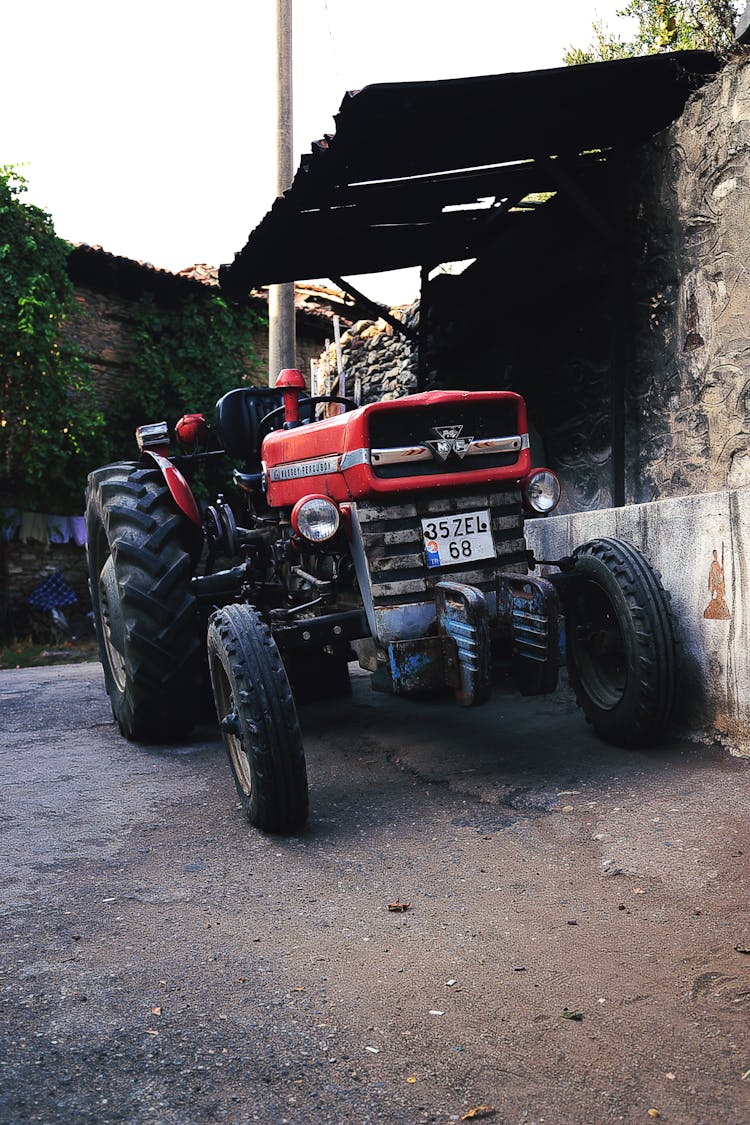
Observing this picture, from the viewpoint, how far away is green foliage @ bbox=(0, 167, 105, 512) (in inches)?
490

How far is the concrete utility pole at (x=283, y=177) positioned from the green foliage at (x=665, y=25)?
309 centimetres

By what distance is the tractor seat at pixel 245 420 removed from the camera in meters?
5.30

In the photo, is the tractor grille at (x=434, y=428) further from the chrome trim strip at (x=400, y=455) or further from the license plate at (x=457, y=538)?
the license plate at (x=457, y=538)

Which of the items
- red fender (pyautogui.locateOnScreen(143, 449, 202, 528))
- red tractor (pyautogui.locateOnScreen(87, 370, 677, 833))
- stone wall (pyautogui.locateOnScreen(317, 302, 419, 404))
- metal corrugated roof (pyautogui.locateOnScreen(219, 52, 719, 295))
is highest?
metal corrugated roof (pyautogui.locateOnScreen(219, 52, 719, 295))

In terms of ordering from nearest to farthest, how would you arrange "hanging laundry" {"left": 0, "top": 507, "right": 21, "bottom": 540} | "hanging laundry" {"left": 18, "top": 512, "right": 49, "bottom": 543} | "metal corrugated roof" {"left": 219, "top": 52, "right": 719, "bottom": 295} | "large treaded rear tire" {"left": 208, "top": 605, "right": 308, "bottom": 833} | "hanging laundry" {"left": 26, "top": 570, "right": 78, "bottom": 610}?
"large treaded rear tire" {"left": 208, "top": 605, "right": 308, "bottom": 833} → "metal corrugated roof" {"left": 219, "top": 52, "right": 719, "bottom": 295} → "hanging laundry" {"left": 0, "top": 507, "right": 21, "bottom": 540} → "hanging laundry" {"left": 18, "top": 512, "right": 49, "bottom": 543} → "hanging laundry" {"left": 26, "top": 570, "right": 78, "bottom": 610}

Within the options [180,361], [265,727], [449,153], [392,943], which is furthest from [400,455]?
[180,361]

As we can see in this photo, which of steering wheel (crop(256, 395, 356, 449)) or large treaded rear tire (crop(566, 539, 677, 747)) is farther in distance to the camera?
steering wheel (crop(256, 395, 356, 449))

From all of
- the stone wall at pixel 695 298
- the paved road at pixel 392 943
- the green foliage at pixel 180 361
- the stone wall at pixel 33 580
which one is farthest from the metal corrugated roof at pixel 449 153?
the green foliage at pixel 180 361

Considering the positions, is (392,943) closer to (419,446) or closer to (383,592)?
(383,592)

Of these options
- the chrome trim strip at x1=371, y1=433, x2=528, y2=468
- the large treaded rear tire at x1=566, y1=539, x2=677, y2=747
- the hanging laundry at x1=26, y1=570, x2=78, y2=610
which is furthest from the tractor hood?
the hanging laundry at x1=26, y1=570, x2=78, y2=610

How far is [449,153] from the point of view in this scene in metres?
6.55

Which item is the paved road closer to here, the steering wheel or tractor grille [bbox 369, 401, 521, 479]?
tractor grille [bbox 369, 401, 521, 479]

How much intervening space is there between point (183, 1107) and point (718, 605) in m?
2.92

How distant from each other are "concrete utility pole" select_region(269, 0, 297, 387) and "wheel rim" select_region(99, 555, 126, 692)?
4558mm
